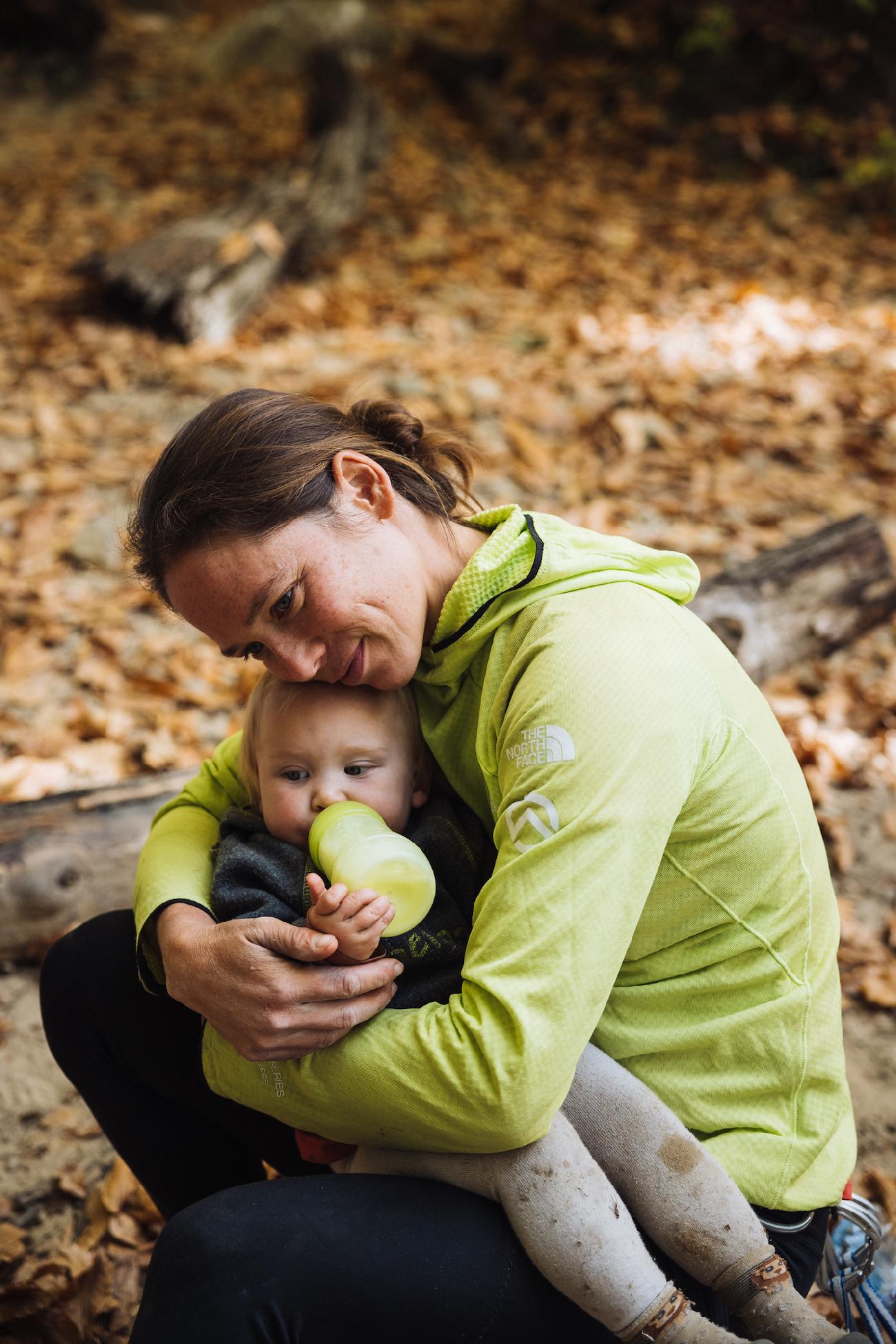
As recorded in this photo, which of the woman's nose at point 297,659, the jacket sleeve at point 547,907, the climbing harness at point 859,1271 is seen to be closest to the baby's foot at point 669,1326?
the jacket sleeve at point 547,907

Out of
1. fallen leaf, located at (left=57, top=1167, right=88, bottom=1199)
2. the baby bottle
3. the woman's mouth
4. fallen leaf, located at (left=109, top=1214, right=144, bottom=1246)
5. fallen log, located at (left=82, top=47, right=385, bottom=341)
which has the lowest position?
fallen leaf, located at (left=57, top=1167, right=88, bottom=1199)

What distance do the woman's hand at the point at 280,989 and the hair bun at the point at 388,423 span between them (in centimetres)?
89

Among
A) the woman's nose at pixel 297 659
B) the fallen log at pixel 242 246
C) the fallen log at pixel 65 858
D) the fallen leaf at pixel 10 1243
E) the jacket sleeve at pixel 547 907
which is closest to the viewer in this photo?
the jacket sleeve at pixel 547 907

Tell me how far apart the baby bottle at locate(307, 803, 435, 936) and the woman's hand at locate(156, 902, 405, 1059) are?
11 cm

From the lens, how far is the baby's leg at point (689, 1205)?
57.7 inches

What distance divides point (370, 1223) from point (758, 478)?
4014mm

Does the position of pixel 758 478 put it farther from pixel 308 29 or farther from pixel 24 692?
pixel 308 29

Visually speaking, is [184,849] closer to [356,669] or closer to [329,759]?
[329,759]

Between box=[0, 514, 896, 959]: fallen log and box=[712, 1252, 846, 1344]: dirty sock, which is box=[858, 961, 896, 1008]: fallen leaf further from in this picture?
box=[712, 1252, 846, 1344]: dirty sock

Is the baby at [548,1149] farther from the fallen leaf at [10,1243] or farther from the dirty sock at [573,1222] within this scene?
the fallen leaf at [10,1243]

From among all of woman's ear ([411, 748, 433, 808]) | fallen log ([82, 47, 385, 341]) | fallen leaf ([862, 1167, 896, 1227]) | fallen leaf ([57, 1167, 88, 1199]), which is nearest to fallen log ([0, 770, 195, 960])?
fallen leaf ([57, 1167, 88, 1199])

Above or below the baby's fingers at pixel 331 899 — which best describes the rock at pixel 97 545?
below

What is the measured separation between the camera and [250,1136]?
1928mm

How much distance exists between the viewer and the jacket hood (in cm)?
163
